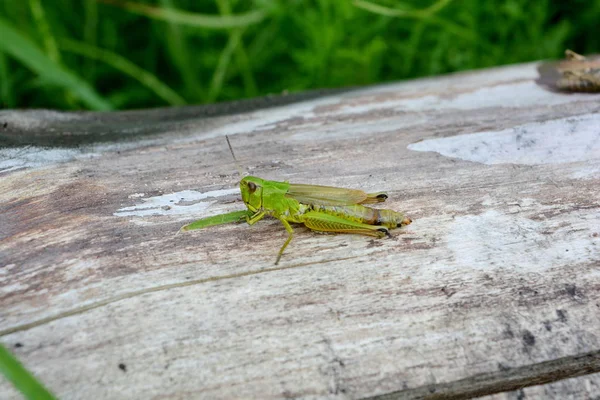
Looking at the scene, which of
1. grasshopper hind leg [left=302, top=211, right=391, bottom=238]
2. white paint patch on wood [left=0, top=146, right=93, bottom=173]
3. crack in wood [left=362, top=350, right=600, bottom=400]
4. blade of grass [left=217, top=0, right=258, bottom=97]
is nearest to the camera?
crack in wood [left=362, top=350, right=600, bottom=400]

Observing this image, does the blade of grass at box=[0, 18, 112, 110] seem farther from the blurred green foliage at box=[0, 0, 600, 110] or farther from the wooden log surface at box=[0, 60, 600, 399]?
the wooden log surface at box=[0, 60, 600, 399]

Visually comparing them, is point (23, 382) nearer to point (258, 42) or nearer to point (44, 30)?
point (44, 30)

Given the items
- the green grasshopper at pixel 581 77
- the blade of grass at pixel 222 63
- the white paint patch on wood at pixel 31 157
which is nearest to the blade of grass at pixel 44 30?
the blade of grass at pixel 222 63

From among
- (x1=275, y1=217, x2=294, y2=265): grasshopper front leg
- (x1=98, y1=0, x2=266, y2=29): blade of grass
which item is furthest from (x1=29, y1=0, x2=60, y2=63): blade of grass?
(x1=275, y1=217, x2=294, y2=265): grasshopper front leg

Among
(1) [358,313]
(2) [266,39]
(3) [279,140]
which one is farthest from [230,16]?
(1) [358,313]

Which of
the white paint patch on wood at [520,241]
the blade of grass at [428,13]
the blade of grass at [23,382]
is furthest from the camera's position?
the blade of grass at [428,13]

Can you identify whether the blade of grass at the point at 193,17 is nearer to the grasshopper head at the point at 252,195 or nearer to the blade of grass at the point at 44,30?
the blade of grass at the point at 44,30

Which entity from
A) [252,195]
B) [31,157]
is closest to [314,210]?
[252,195]
